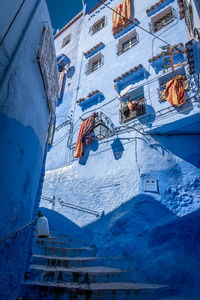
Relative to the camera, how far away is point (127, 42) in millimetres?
12266

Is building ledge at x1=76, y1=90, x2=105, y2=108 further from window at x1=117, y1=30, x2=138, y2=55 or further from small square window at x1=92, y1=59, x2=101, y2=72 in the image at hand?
window at x1=117, y1=30, x2=138, y2=55

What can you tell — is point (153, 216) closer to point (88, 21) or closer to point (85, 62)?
point (85, 62)

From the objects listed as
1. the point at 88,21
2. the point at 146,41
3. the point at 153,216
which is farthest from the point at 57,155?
the point at 88,21

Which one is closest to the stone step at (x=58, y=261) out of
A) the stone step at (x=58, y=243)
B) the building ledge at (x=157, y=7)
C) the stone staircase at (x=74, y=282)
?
the stone staircase at (x=74, y=282)

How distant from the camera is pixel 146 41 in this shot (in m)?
10.7

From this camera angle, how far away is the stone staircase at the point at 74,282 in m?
3.92

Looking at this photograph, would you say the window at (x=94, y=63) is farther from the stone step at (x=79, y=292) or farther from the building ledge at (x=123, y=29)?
the stone step at (x=79, y=292)

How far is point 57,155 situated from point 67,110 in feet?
11.2

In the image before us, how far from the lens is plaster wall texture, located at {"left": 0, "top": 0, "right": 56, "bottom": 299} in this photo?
2723 mm

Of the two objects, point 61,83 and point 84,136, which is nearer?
point 84,136

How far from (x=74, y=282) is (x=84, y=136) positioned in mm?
7043

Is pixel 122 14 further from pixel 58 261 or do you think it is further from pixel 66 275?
pixel 66 275

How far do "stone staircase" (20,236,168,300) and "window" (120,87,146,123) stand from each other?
21.0ft

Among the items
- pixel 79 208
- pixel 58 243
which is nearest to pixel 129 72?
pixel 79 208
